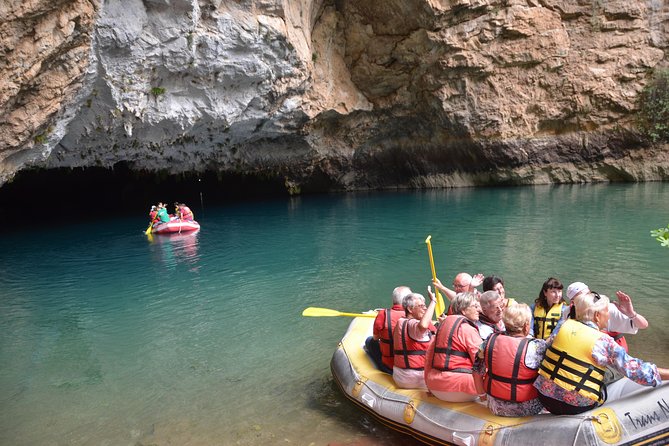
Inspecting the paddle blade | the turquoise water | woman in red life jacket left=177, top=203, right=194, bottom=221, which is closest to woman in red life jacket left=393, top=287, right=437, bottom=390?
the turquoise water

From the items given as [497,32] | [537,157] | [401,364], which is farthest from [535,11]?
[401,364]

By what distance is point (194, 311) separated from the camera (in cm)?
871

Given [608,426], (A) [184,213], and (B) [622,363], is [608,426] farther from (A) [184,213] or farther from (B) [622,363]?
(A) [184,213]

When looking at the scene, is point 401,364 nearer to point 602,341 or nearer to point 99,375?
point 602,341

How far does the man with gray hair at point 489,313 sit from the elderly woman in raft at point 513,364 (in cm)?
66

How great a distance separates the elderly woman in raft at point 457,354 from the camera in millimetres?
4129

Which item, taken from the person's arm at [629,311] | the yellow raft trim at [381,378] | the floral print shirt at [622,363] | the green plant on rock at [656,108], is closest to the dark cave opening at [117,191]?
the green plant on rock at [656,108]

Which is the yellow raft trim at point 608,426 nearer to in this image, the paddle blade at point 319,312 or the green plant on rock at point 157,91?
the paddle blade at point 319,312

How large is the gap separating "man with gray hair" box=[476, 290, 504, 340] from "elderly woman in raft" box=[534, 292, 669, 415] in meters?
0.85

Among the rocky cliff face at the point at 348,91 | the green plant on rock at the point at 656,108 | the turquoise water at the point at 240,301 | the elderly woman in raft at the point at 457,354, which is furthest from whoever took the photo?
the green plant on rock at the point at 656,108

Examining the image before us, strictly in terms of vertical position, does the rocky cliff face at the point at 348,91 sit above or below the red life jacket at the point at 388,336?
above

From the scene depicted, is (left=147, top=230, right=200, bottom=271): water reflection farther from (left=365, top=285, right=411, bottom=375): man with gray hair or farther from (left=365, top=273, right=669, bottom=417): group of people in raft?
(left=365, top=273, right=669, bottom=417): group of people in raft

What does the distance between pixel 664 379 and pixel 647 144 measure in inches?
960

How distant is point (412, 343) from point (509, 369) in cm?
105
